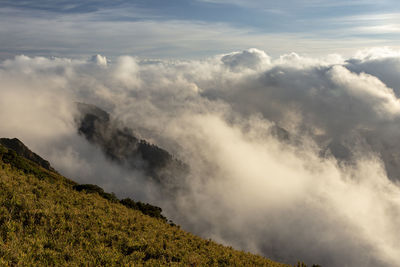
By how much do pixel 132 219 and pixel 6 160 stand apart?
19.2 metres

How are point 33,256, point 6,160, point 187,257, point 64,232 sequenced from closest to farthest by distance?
point 33,256 → point 64,232 → point 187,257 → point 6,160

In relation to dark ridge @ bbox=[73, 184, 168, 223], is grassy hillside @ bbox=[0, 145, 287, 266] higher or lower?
lower

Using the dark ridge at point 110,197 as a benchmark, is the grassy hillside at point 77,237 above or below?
below

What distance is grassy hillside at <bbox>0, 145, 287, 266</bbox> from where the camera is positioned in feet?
44.2

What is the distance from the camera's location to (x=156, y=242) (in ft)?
62.1

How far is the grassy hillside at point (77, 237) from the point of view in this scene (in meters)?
13.5

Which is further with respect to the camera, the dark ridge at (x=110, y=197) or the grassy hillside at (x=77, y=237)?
the dark ridge at (x=110, y=197)

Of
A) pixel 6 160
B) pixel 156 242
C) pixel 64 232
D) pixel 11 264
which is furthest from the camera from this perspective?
pixel 6 160

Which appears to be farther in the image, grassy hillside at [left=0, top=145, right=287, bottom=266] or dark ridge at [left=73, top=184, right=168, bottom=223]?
dark ridge at [left=73, top=184, right=168, bottom=223]

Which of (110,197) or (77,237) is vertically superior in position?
(110,197)

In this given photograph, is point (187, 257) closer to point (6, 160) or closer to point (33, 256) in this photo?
point (33, 256)

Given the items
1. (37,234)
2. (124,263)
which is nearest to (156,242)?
(124,263)

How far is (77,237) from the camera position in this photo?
639 inches

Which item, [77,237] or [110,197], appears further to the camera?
[110,197]
